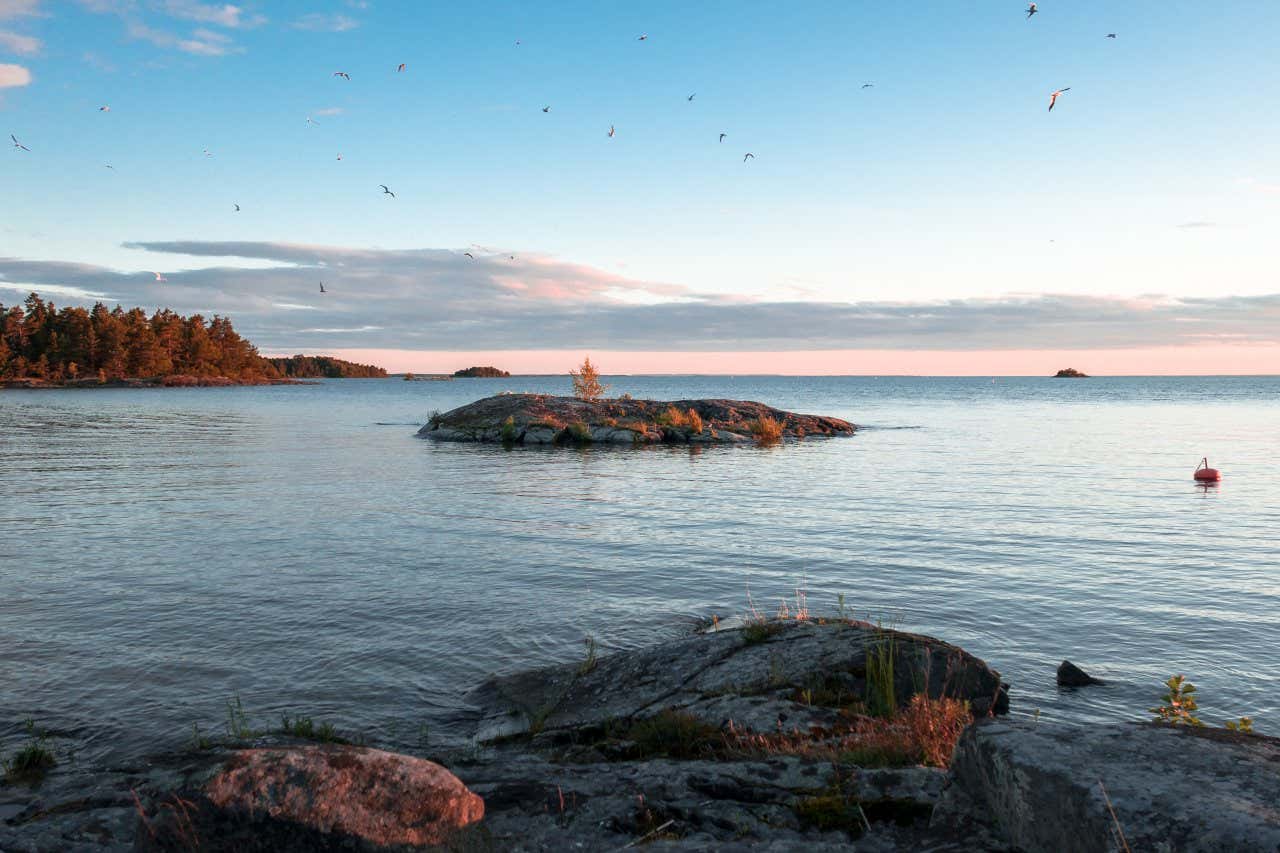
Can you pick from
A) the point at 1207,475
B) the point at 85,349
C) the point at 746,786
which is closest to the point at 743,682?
the point at 746,786

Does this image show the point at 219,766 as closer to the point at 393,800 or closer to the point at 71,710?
the point at 393,800

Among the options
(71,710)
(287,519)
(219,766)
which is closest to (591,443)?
(287,519)

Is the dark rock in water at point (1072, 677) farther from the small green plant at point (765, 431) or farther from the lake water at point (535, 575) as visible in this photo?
the small green plant at point (765, 431)

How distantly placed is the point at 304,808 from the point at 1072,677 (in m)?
9.29

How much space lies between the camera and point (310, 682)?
10148 mm

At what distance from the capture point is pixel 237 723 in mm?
8797

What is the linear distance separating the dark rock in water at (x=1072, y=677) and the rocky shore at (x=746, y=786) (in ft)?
8.38

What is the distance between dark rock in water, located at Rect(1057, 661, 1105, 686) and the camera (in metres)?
10.2

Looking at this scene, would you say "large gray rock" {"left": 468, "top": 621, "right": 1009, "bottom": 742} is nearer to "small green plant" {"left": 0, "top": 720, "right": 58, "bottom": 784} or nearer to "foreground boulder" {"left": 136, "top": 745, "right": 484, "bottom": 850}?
"foreground boulder" {"left": 136, "top": 745, "right": 484, "bottom": 850}

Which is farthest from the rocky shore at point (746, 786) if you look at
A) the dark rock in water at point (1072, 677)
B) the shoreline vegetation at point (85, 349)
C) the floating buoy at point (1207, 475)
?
the shoreline vegetation at point (85, 349)

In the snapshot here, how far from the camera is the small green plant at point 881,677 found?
7.59 metres

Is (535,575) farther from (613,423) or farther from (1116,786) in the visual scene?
(613,423)

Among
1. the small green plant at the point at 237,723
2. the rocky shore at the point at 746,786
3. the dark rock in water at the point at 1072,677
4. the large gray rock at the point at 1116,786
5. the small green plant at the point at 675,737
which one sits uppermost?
the large gray rock at the point at 1116,786

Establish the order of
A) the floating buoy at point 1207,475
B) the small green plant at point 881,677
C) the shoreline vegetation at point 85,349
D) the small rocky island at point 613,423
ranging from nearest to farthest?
the small green plant at point 881,677
the floating buoy at point 1207,475
the small rocky island at point 613,423
the shoreline vegetation at point 85,349
